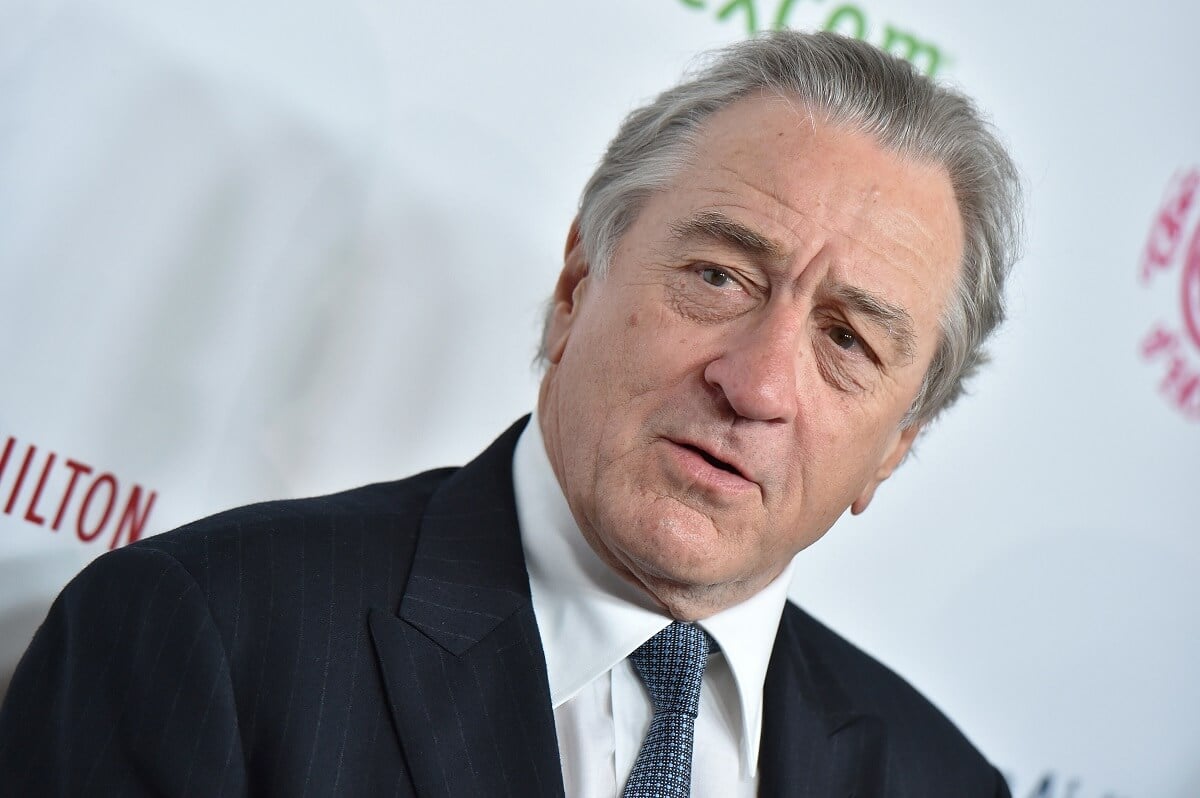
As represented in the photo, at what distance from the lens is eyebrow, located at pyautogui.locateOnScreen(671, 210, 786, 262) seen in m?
1.27

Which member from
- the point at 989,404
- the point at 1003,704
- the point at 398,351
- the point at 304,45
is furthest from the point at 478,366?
the point at 1003,704

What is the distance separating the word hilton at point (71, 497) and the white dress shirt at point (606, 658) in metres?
0.44

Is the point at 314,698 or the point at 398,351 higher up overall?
the point at 398,351

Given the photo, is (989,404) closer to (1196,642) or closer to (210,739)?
(1196,642)

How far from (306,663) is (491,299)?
0.65 m

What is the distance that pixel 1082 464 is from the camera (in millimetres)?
2184

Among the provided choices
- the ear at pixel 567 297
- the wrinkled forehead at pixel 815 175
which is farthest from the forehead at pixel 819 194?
the ear at pixel 567 297

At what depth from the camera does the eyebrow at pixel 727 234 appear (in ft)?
4.17

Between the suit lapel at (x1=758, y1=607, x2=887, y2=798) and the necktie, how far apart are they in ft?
0.47

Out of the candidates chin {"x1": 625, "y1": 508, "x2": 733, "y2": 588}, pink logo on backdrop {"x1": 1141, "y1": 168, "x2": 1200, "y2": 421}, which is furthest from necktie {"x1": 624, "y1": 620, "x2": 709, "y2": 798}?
pink logo on backdrop {"x1": 1141, "y1": 168, "x2": 1200, "y2": 421}

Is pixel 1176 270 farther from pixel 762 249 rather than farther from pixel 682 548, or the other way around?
pixel 682 548

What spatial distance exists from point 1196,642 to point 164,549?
190 centimetres

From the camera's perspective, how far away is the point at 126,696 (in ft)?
3.50

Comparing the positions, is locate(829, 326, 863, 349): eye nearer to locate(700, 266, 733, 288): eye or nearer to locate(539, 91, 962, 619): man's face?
locate(539, 91, 962, 619): man's face
